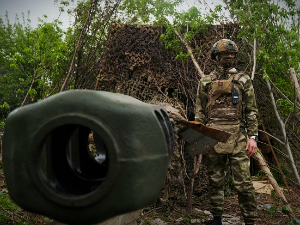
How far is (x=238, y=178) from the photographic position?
171 inches

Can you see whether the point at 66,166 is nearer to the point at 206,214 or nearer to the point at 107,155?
the point at 107,155

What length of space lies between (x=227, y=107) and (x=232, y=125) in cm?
23

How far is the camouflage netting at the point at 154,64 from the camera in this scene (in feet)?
22.6

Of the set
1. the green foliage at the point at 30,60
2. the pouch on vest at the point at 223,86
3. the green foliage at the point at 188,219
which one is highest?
the green foliage at the point at 30,60

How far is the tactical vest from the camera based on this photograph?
436 cm

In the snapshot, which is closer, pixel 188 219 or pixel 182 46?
pixel 188 219

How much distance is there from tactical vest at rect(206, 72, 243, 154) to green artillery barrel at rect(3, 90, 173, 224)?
10.1 ft

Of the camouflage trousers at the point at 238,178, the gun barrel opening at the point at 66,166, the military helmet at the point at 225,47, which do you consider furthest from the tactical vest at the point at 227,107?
the gun barrel opening at the point at 66,166

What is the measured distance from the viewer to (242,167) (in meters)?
4.29

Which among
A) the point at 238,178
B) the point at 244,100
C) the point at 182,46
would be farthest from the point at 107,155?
the point at 182,46

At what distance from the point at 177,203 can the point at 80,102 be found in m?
5.19

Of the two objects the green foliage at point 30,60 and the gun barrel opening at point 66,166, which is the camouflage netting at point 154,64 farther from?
the gun barrel opening at point 66,166

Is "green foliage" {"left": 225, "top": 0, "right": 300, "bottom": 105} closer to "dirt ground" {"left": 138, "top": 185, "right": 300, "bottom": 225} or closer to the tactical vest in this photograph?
the tactical vest

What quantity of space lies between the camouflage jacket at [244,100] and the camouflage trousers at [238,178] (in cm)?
18
